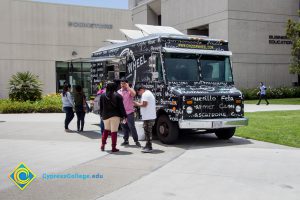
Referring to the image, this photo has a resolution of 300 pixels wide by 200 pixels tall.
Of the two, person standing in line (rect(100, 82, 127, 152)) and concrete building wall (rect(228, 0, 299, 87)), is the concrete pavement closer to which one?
person standing in line (rect(100, 82, 127, 152))

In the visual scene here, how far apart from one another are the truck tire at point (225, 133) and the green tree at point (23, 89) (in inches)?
631

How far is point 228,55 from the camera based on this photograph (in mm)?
11477

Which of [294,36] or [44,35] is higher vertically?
[44,35]

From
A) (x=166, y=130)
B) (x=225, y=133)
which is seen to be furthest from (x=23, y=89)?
(x=225, y=133)

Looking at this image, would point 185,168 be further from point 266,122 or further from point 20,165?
point 266,122

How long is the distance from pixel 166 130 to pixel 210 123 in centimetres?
124

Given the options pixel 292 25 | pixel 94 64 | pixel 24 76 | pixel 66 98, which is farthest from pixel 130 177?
pixel 292 25

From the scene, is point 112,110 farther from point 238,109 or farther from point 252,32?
point 252,32

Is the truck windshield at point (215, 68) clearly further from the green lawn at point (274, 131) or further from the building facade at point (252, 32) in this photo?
the building facade at point (252, 32)

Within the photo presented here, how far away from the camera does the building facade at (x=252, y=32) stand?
34094 millimetres

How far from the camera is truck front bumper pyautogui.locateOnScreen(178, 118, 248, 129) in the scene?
9820 millimetres

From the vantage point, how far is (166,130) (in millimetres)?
10539

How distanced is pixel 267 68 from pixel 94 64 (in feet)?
80.2

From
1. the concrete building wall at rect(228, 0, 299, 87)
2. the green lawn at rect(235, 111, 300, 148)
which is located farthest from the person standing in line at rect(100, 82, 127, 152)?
the concrete building wall at rect(228, 0, 299, 87)
